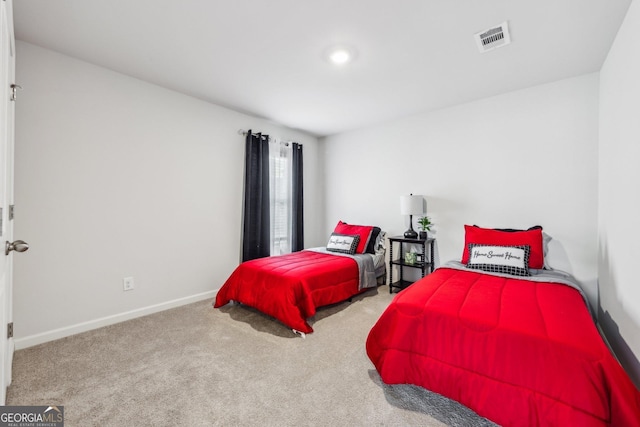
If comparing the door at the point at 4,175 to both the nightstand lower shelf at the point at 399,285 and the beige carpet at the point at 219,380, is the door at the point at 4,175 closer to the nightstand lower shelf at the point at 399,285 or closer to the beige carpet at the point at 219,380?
the beige carpet at the point at 219,380

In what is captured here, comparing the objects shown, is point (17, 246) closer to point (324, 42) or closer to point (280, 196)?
point (324, 42)

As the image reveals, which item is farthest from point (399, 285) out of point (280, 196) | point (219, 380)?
point (219, 380)

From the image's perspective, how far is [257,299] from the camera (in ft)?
9.09

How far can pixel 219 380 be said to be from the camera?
185 cm

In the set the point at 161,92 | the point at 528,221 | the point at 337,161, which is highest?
the point at 161,92

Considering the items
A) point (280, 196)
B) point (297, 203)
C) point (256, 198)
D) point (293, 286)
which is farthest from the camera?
point (297, 203)

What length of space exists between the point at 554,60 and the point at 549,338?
8.01 feet

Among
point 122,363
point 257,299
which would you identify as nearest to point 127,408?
point 122,363

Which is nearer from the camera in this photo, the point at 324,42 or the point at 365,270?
the point at 324,42

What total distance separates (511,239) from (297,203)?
2855 millimetres

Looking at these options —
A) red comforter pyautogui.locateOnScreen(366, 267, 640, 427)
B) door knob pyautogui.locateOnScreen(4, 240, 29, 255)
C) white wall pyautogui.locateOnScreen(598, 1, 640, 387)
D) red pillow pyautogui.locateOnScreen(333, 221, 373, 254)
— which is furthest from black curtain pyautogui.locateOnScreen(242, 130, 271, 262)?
white wall pyautogui.locateOnScreen(598, 1, 640, 387)

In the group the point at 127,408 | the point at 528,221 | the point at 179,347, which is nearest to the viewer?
the point at 127,408

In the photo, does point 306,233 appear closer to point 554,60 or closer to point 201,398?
point 201,398

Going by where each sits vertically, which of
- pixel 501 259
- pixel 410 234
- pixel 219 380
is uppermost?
pixel 410 234
